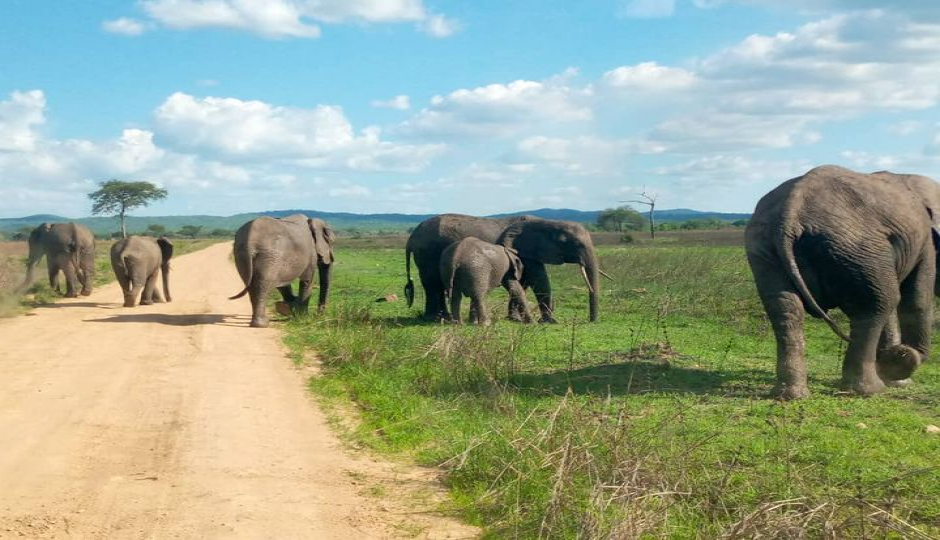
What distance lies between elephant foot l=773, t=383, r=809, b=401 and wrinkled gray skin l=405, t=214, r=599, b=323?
321 inches

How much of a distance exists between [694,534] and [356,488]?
2.60 m

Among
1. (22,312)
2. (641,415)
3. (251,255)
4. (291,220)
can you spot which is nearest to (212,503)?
(641,415)

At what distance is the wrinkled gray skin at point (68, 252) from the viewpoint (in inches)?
898

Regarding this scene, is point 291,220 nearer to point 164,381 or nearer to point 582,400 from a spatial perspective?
point 164,381

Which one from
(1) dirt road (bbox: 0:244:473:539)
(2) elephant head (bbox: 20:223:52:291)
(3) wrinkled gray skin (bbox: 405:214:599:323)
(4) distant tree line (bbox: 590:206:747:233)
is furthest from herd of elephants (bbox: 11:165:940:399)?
(4) distant tree line (bbox: 590:206:747:233)

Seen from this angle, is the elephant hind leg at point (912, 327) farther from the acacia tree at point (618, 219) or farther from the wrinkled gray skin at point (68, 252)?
the acacia tree at point (618, 219)

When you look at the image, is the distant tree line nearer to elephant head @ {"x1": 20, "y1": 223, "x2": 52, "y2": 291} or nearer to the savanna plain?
elephant head @ {"x1": 20, "y1": 223, "x2": 52, "y2": 291}

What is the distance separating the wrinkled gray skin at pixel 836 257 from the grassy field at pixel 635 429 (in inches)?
20.9

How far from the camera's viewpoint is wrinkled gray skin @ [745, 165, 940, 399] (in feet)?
31.1

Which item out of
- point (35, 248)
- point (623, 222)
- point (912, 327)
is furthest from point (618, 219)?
point (912, 327)

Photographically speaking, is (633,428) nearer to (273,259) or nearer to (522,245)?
(273,259)

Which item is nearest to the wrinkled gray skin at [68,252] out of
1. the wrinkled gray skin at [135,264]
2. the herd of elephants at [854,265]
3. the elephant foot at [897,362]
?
the wrinkled gray skin at [135,264]

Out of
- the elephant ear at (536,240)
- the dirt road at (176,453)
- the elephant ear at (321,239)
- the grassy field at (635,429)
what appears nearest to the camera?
the grassy field at (635,429)

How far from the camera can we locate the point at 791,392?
9.42 metres
